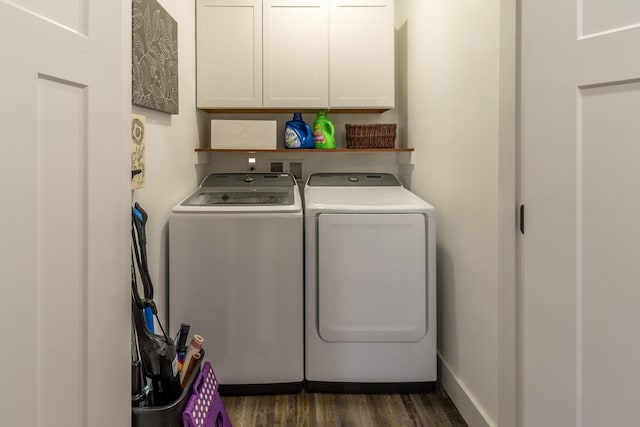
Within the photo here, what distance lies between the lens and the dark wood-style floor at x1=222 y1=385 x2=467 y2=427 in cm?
176

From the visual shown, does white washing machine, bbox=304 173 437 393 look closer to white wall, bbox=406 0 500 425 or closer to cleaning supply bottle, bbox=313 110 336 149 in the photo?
white wall, bbox=406 0 500 425

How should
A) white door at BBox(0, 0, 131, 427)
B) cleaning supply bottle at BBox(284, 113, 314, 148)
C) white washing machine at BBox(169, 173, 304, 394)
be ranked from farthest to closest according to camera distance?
cleaning supply bottle at BBox(284, 113, 314, 148) < white washing machine at BBox(169, 173, 304, 394) < white door at BBox(0, 0, 131, 427)

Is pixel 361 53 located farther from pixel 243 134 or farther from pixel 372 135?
pixel 243 134

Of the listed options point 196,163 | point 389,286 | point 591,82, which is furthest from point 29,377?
point 196,163

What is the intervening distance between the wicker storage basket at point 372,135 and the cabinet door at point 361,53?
154 mm

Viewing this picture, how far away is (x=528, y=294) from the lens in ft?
3.44

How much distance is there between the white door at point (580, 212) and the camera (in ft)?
2.84

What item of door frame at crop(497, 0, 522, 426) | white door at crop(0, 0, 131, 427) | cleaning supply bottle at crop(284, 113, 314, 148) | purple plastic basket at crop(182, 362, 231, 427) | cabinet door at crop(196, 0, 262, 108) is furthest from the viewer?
cleaning supply bottle at crop(284, 113, 314, 148)

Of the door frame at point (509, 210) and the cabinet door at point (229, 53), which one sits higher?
the cabinet door at point (229, 53)

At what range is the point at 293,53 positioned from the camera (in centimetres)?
243

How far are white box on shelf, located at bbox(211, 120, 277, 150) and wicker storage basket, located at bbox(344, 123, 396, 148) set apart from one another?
505mm

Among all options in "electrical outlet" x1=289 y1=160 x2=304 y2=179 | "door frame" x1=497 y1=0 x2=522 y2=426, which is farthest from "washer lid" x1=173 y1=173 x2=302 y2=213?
"door frame" x1=497 y1=0 x2=522 y2=426

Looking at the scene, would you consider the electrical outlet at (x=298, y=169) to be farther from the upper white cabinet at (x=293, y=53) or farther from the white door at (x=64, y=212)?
the white door at (x=64, y=212)

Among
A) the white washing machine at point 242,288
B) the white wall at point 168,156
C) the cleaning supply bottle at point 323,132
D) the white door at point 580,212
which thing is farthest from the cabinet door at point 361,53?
the white door at point 580,212
